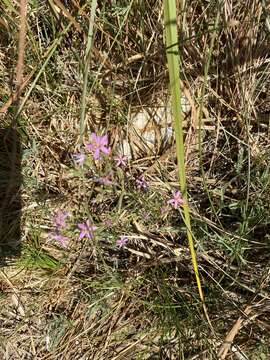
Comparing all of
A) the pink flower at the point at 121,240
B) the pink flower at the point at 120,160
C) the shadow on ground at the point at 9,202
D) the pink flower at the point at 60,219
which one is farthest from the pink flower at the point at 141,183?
the shadow on ground at the point at 9,202

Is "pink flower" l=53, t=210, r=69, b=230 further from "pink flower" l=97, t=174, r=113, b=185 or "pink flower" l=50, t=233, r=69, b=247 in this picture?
"pink flower" l=97, t=174, r=113, b=185

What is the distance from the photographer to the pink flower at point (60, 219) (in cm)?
164

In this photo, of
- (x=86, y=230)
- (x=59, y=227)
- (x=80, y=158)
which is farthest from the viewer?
(x=59, y=227)

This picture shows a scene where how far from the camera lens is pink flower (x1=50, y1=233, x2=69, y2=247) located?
1.64 m

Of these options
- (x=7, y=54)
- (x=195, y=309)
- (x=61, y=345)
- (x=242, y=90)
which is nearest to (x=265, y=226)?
(x=195, y=309)

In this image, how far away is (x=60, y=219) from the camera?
164cm

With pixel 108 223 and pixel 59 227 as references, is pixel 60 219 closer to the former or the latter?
pixel 59 227

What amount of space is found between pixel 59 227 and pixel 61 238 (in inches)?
1.9

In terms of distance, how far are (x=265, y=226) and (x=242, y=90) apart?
50cm

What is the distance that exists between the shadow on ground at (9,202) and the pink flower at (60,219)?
0.55 ft

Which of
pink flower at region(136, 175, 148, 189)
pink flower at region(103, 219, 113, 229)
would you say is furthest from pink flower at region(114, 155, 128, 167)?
pink flower at region(103, 219, 113, 229)

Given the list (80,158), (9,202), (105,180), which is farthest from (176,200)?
(9,202)

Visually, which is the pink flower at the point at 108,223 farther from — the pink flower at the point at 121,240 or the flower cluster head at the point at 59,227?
the flower cluster head at the point at 59,227

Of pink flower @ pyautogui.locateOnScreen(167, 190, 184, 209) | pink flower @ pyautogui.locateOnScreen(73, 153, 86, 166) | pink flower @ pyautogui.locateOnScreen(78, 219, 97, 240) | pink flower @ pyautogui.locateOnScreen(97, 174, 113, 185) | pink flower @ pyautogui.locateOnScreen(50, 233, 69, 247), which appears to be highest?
pink flower @ pyautogui.locateOnScreen(73, 153, 86, 166)
